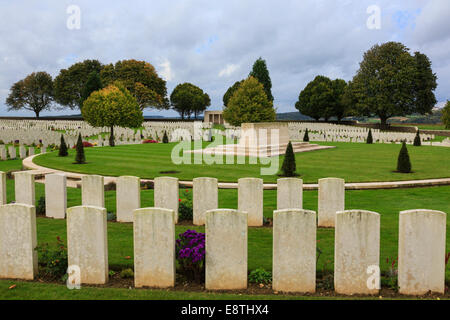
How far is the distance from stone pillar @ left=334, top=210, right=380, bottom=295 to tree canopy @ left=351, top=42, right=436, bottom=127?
179 feet

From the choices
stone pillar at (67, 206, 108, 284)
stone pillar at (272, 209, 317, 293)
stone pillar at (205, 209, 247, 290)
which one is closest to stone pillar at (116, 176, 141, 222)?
stone pillar at (67, 206, 108, 284)

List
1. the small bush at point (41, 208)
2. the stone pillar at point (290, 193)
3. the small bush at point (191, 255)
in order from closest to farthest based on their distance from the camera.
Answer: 1. the small bush at point (191, 255)
2. the stone pillar at point (290, 193)
3. the small bush at point (41, 208)

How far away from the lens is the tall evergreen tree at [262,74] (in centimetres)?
7238

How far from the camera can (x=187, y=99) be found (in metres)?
94.7

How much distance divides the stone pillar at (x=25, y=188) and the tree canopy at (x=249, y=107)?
4778 cm

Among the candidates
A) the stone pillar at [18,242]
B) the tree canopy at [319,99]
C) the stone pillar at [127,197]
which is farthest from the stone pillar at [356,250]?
the tree canopy at [319,99]

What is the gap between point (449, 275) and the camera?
203 inches

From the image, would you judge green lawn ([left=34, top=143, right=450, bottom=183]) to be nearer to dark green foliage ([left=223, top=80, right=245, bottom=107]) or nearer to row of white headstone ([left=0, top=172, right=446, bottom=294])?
row of white headstone ([left=0, top=172, right=446, bottom=294])

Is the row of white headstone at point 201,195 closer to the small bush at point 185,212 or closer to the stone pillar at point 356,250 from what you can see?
the small bush at point 185,212

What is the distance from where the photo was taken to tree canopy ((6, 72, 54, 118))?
8425 centimetres

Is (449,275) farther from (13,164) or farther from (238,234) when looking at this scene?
(13,164)

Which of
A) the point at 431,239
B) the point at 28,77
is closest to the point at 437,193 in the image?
the point at 431,239
